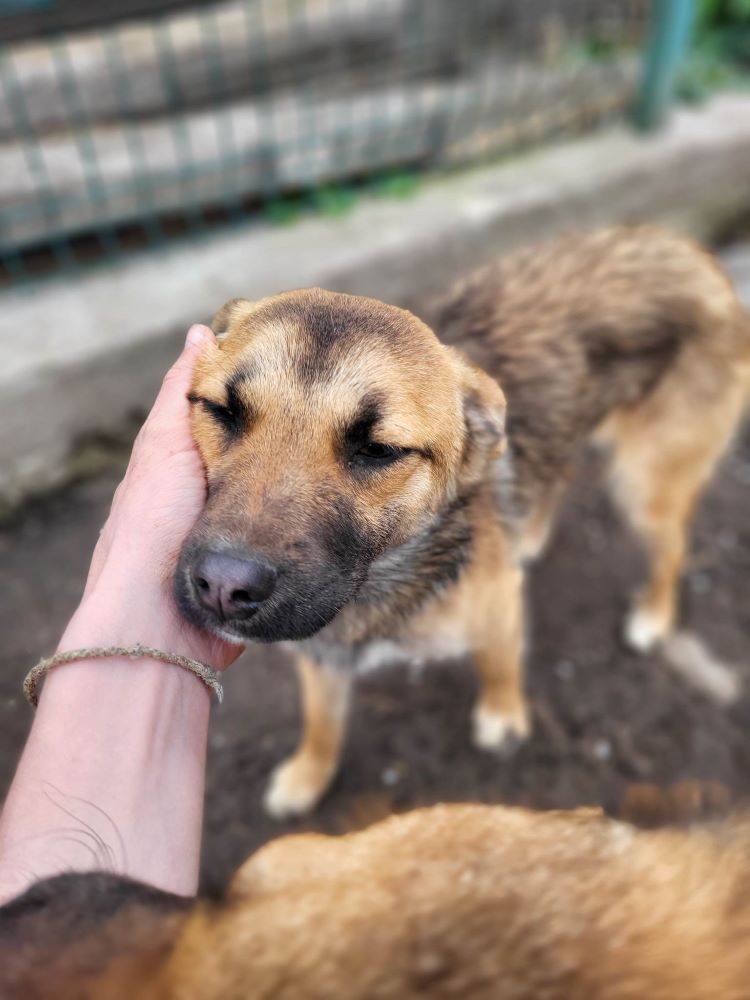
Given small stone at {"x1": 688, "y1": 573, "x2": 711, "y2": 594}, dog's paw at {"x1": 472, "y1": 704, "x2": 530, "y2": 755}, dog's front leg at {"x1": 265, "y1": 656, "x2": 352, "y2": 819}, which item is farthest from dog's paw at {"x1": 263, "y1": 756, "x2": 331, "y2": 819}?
small stone at {"x1": 688, "y1": 573, "x2": 711, "y2": 594}

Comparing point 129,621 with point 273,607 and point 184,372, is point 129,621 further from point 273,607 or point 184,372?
point 184,372


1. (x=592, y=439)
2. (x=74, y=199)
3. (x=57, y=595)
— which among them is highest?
(x=74, y=199)

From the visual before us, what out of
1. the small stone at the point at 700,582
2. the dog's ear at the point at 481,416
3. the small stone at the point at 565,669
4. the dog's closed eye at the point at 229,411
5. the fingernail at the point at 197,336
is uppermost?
the fingernail at the point at 197,336

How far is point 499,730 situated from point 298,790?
0.84m

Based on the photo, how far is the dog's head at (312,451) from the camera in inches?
67.5

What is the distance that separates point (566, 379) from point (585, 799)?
5.31 ft

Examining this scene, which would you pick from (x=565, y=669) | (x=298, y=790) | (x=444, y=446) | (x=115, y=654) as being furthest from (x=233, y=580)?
(x=565, y=669)

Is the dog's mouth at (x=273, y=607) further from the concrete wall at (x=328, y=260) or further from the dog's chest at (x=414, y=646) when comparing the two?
the concrete wall at (x=328, y=260)

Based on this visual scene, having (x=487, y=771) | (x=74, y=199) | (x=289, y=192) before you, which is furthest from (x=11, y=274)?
(x=487, y=771)

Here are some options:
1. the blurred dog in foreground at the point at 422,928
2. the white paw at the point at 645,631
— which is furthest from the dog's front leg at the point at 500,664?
the blurred dog in foreground at the point at 422,928

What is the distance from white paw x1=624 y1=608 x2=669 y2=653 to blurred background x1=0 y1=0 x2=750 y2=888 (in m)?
0.08

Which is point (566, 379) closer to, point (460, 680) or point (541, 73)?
point (460, 680)

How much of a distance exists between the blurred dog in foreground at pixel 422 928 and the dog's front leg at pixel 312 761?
5.46 ft

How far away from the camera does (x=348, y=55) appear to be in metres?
5.29
